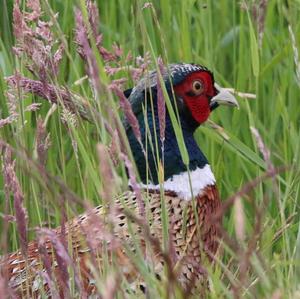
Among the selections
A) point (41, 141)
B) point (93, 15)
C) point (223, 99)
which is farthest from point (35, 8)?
point (223, 99)

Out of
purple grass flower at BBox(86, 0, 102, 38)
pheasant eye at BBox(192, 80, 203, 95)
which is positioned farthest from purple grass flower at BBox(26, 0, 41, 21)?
pheasant eye at BBox(192, 80, 203, 95)

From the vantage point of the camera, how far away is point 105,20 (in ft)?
12.8

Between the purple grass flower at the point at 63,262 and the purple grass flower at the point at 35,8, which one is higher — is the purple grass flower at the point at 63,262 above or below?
below

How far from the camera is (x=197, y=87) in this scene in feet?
10.8

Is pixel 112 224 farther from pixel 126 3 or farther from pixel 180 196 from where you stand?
pixel 126 3

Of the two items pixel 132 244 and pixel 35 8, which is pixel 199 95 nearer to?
pixel 132 244

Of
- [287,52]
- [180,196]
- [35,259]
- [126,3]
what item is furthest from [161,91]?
[126,3]

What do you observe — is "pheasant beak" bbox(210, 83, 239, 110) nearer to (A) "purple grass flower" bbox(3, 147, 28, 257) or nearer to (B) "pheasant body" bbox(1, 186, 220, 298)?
(B) "pheasant body" bbox(1, 186, 220, 298)

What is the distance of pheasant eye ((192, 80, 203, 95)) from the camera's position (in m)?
3.28

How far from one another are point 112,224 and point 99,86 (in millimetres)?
233

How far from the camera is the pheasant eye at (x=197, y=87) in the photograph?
3276mm

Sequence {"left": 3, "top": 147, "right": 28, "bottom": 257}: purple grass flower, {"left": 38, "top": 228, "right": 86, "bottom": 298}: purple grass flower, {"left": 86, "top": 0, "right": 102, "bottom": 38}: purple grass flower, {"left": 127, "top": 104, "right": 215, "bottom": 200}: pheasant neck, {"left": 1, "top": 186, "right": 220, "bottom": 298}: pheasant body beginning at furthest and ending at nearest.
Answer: {"left": 127, "top": 104, "right": 215, "bottom": 200}: pheasant neck
{"left": 1, "top": 186, "right": 220, "bottom": 298}: pheasant body
{"left": 86, "top": 0, "right": 102, "bottom": 38}: purple grass flower
{"left": 3, "top": 147, "right": 28, "bottom": 257}: purple grass flower
{"left": 38, "top": 228, "right": 86, "bottom": 298}: purple grass flower

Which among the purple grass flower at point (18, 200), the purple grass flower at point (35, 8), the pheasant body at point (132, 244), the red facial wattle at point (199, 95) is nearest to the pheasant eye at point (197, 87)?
the red facial wattle at point (199, 95)

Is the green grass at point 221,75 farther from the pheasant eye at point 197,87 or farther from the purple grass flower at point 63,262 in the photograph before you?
the purple grass flower at point 63,262
